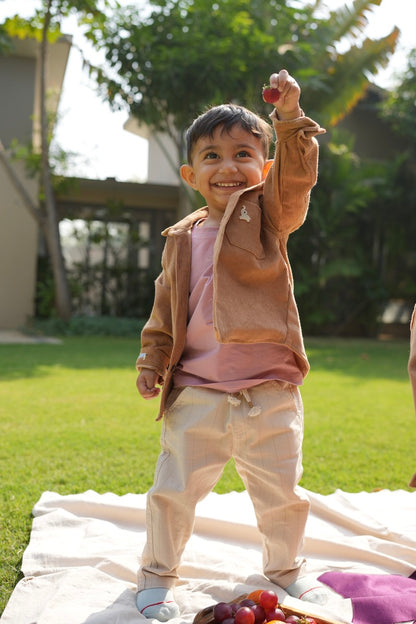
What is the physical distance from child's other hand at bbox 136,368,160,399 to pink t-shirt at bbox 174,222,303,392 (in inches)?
4.5

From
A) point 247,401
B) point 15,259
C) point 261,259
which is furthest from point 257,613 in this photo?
point 15,259

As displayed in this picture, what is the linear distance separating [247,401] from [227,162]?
2.39ft

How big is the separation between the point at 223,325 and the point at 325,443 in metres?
2.24

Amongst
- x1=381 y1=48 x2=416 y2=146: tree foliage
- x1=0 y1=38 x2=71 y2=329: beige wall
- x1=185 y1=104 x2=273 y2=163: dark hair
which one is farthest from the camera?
x1=381 y1=48 x2=416 y2=146: tree foliage

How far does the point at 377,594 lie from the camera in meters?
1.91

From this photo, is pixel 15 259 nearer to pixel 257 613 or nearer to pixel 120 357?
pixel 120 357

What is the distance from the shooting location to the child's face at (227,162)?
1.89 meters

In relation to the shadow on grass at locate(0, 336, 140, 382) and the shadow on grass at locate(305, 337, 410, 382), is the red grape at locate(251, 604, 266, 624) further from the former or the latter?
the shadow on grass at locate(305, 337, 410, 382)

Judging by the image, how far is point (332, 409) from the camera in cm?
481

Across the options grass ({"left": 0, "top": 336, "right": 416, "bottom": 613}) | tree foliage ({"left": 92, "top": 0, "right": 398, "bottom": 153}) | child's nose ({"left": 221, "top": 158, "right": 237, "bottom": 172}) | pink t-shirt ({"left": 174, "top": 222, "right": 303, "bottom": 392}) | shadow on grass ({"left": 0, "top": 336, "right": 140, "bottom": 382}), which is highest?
tree foliage ({"left": 92, "top": 0, "right": 398, "bottom": 153})

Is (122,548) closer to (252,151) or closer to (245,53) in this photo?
(252,151)

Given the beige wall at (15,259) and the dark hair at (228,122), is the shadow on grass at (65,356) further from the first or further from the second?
the dark hair at (228,122)

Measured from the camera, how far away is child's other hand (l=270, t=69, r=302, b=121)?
161 centimetres

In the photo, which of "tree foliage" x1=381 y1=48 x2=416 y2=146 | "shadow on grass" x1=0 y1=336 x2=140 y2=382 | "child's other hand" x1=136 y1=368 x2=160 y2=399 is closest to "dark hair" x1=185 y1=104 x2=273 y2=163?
"child's other hand" x1=136 y1=368 x2=160 y2=399
